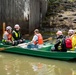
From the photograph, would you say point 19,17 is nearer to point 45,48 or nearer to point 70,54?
point 45,48

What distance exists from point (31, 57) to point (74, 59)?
83.8 inches

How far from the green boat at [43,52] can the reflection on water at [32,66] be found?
0.78 ft

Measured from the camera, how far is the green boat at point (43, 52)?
38.7ft

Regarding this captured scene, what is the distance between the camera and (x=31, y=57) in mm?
12875

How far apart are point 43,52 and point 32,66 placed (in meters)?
1.56

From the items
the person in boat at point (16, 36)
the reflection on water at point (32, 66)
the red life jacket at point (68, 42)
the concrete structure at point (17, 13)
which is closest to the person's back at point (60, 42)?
the red life jacket at point (68, 42)

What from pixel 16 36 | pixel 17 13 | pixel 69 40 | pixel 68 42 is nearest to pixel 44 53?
pixel 68 42

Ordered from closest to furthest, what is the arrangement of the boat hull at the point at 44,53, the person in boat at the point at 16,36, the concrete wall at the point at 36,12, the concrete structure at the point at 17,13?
the boat hull at the point at 44,53 < the person in boat at the point at 16,36 < the concrete structure at the point at 17,13 < the concrete wall at the point at 36,12

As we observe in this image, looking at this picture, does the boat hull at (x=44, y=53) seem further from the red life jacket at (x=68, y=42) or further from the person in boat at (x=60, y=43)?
the red life jacket at (x=68, y=42)

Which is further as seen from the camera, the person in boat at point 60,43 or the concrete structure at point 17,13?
the concrete structure at point 17,13

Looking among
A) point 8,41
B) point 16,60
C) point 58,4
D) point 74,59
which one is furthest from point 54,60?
point 58,4

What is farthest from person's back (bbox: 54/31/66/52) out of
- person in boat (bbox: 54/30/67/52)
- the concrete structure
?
the concrete structure

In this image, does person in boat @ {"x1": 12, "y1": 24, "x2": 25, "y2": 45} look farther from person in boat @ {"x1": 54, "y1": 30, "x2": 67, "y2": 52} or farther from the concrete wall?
the concrete wall

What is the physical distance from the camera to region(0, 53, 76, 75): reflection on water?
398 inches
